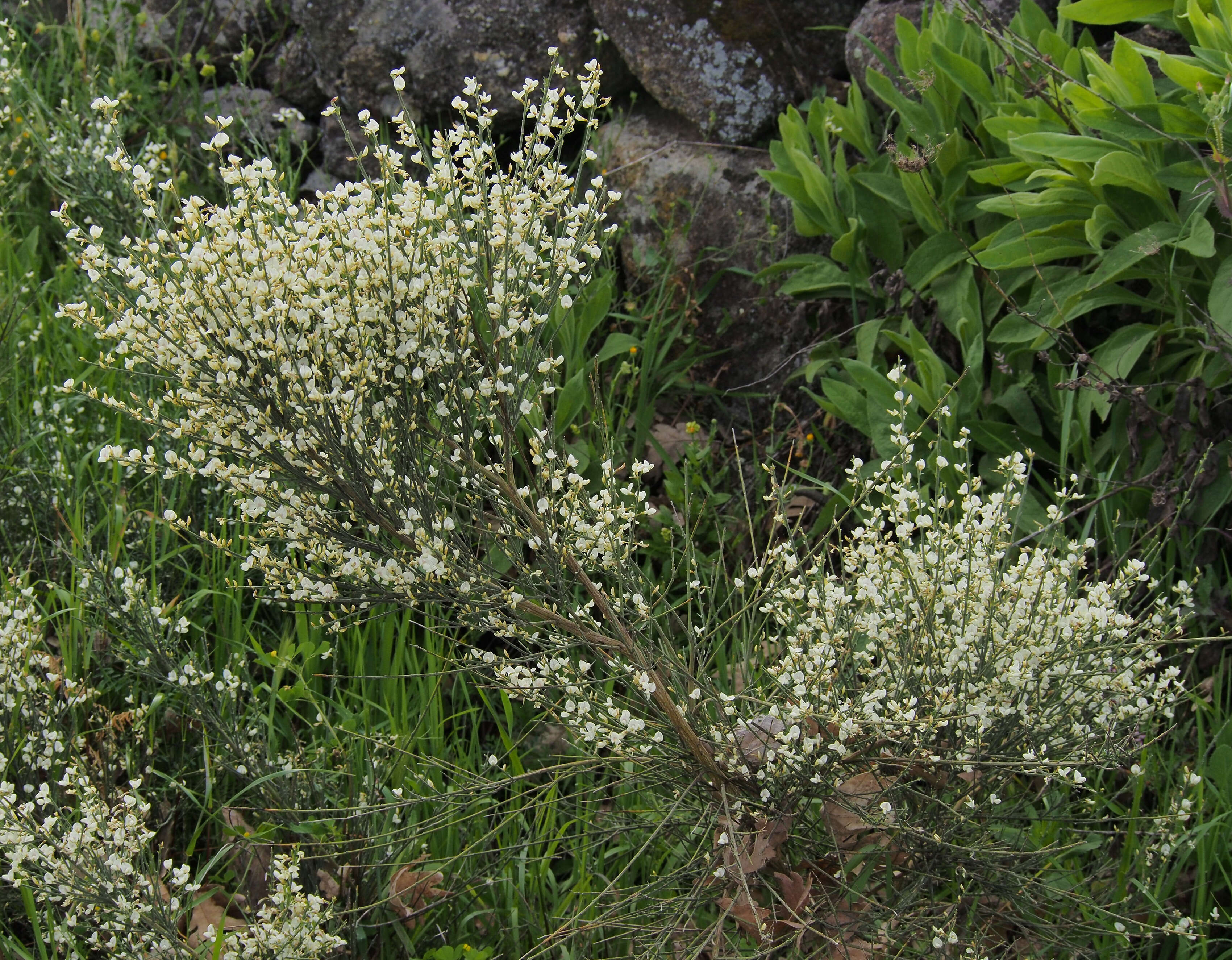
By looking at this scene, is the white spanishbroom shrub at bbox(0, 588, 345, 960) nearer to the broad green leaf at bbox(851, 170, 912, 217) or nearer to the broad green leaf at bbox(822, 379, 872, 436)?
the broad green leaf at bbox(822, 379, 872, 436)

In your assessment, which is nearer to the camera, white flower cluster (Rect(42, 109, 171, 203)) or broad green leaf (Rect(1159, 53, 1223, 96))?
broad green leaf (Rect(1159, 53, 1223, 96))

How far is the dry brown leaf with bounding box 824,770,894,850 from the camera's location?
2129 millimetres

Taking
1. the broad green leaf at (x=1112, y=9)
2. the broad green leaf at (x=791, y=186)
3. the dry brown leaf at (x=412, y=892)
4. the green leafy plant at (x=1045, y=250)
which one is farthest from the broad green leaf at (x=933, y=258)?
the dry brown leaf at (x=412, y=892)

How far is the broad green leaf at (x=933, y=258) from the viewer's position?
339 centimetres

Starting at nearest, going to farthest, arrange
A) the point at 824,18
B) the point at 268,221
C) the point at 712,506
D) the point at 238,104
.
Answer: the point at 268,221, the point at 712,506, the point at 824,18, the point at 238,104

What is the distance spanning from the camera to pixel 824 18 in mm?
4129

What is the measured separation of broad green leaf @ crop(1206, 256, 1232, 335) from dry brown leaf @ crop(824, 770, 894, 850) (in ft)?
4.83

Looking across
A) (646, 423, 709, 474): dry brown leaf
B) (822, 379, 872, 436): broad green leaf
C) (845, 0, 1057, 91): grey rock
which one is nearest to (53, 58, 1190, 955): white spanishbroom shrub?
(822, 379, 872, 436): broad green leaf

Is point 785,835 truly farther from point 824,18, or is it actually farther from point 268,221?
point 824,18

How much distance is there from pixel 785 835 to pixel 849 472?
78 cm

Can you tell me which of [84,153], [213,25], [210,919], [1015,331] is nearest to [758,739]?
[210,919]

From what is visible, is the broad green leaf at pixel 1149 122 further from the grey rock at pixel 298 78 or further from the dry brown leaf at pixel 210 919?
the grey rock at pixel 298 78

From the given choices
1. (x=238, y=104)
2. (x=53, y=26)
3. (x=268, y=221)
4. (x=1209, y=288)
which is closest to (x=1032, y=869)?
(x=1209, y=288)

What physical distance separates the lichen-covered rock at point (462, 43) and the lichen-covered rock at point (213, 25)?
0.77 m
